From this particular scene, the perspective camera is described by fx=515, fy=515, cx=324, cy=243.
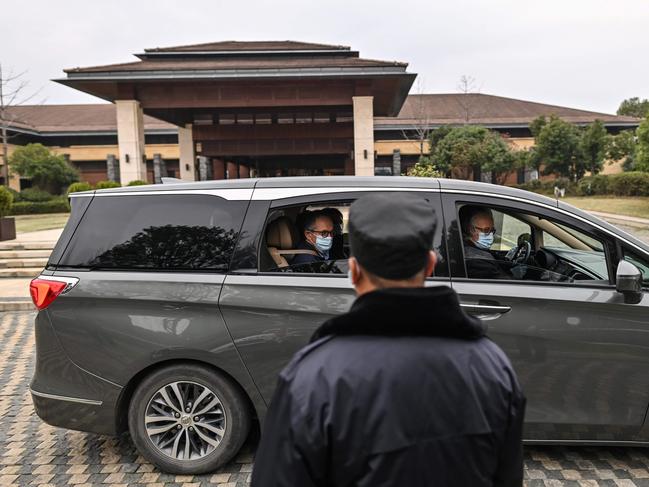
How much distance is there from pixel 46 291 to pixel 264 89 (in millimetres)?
23565

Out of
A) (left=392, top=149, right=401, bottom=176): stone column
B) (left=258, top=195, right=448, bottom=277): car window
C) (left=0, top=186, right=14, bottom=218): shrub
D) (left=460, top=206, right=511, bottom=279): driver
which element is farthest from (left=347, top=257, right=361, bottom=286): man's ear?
(left=392, top=149, right=401, bottom=176): stone column

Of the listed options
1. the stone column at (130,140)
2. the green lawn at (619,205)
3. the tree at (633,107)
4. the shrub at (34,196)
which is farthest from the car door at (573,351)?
the tree at (633,107)

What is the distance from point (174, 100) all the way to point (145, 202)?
23844mm

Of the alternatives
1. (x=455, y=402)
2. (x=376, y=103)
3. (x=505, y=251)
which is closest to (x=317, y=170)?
(x=376, y=103)

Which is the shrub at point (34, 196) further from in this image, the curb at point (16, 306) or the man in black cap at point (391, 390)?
the man in black cap at point (391, 390)

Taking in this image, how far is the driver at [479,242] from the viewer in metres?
3.18

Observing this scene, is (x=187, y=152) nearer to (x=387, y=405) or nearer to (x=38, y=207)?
(x=38, y=207)

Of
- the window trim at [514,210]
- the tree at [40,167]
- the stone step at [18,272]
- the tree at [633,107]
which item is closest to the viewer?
the window trim at [514,210]

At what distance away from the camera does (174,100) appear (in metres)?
25.4

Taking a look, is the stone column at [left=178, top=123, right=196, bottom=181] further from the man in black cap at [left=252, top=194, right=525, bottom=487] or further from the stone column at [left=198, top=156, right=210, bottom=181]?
the man in black cap at [left=252, top=194, right=525, bottom=487]

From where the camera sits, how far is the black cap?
3.98ft

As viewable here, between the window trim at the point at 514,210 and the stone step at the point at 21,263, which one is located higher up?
the window trim at the point at 514,210

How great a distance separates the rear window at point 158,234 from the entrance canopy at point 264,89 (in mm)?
21621

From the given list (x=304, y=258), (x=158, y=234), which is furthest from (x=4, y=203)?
(x=304, y=258)
